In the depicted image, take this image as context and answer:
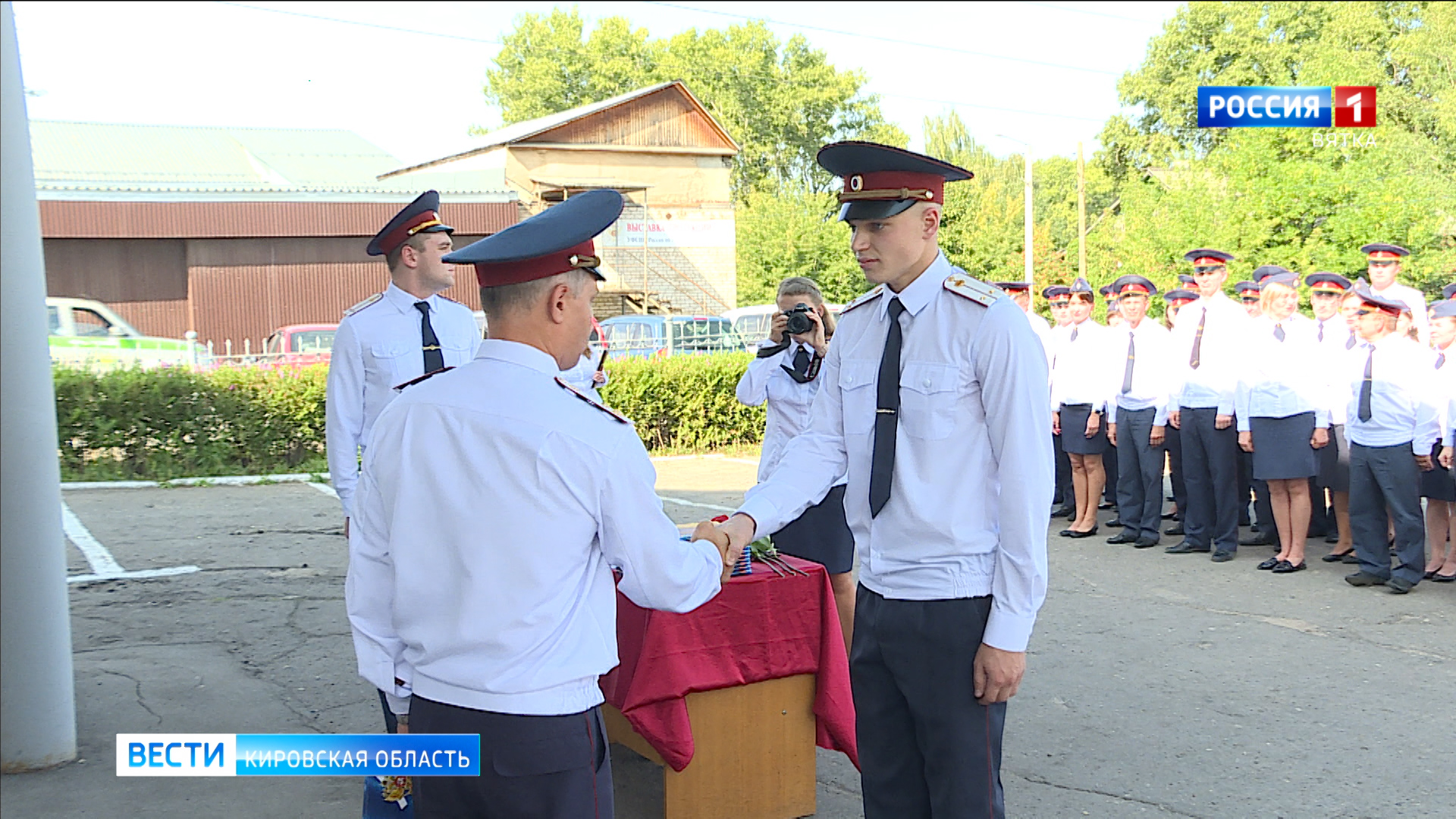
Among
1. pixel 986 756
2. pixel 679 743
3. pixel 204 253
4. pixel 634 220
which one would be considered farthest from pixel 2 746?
pixel 634 220

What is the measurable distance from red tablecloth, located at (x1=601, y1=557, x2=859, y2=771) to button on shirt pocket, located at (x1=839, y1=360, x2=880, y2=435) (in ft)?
3.73

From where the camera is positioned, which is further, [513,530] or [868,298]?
[868,298]

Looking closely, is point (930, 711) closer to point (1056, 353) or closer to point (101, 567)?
point (101, 567)

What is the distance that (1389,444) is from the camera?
8320 millimetres

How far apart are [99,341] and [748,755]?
17168mm

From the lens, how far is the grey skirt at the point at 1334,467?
9523 mm

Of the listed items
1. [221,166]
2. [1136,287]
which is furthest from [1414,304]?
[221,166]

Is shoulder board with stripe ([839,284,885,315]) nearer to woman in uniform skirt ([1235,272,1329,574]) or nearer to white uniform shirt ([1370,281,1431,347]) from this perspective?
woman in uniform skirt ([1235,272,1329,574])

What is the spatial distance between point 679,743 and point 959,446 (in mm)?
1701

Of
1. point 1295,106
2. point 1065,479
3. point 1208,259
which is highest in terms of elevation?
point 1295,106

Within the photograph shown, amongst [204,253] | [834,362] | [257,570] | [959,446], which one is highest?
[204,253]

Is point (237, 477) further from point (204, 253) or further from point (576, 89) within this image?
point (576, 89)

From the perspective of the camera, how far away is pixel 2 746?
15.9ft

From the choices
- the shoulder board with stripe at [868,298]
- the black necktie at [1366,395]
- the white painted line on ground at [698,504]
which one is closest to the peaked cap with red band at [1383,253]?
the black necktie at [1366,395]
